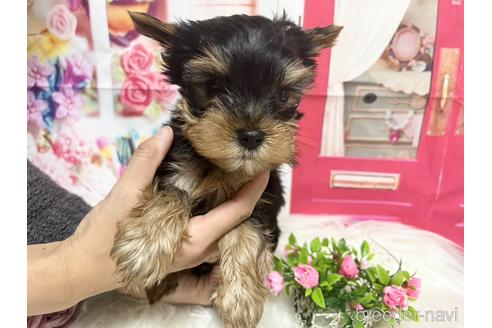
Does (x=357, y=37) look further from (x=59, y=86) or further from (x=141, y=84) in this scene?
(x=59, y=86)

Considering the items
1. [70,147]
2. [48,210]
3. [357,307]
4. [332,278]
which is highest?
[70,147]

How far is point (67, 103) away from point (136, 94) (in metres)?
0.35

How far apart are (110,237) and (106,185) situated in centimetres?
92

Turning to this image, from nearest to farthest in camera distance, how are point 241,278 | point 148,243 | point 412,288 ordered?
point 148,243 → point 241,278 → point 412,288

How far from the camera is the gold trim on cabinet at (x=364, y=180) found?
7.63ft

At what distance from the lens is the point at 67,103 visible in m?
2.12

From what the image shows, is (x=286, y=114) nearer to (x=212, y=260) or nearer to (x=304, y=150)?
(x=212, y=260)

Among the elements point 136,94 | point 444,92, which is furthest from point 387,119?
point 136,94

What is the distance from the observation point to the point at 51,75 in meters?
2.08

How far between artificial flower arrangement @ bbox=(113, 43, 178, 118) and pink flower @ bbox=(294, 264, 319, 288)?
100cm

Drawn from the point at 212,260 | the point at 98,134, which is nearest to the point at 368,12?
the point at 212,260

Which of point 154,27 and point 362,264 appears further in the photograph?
point 362,264

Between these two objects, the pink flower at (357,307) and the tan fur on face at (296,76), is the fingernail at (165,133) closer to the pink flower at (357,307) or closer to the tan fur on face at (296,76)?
the tan fur on face at (296,76)

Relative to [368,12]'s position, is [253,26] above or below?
below
